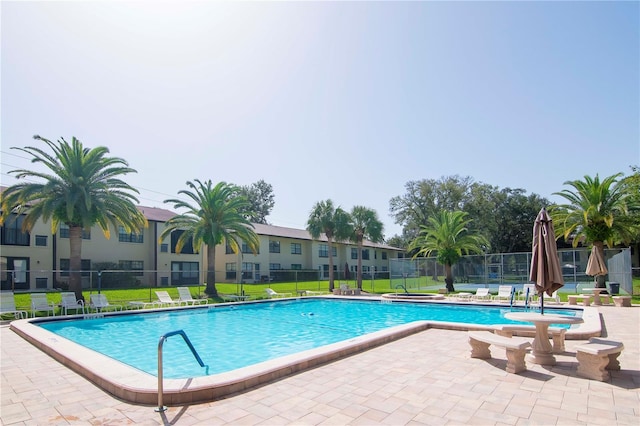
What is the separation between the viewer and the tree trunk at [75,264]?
1822 centimetres

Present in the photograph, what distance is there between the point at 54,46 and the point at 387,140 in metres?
16.5

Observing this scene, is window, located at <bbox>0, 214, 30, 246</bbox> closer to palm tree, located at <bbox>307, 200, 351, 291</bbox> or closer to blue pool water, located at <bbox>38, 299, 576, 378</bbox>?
blue pool water, located at <bbox>38, 299, 576, 378</bbox>

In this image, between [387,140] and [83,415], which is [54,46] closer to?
[83,415]

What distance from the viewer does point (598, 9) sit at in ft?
37.7

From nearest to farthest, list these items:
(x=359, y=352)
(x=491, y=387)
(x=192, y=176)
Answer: (x=491, y=387)
(x=359, y=352)
(x=192, y=176)

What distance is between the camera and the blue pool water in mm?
9945

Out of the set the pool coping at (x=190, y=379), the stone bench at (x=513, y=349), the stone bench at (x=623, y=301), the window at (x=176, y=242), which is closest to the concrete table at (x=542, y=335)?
the stone bench at (x=513, y=349)

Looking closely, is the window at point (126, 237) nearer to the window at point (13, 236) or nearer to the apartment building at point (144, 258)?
the apartment building at point (144, 258)

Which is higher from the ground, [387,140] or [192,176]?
[387,140]

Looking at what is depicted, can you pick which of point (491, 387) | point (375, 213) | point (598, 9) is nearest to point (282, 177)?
point (375, 213)

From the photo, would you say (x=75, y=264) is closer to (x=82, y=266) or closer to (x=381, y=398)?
(x=82, y=266)

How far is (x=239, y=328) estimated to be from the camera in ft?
46.4

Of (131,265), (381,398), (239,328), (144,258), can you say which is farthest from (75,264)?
(381,398)

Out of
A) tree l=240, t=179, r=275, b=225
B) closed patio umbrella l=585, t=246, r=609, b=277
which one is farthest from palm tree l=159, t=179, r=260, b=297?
tree l=240, t=179, r=275, b=225
